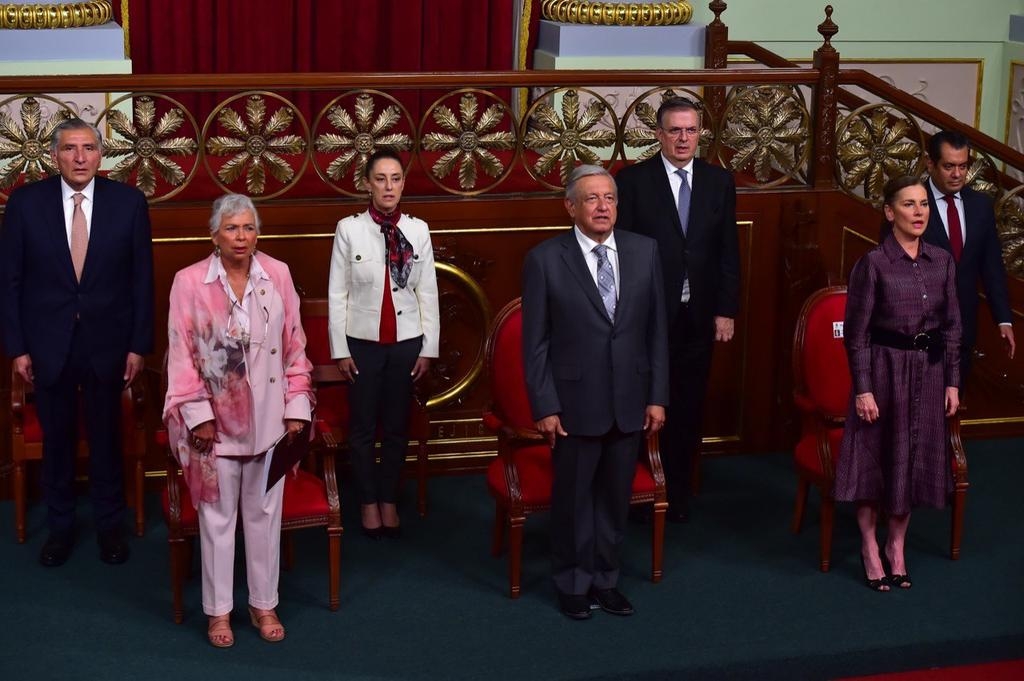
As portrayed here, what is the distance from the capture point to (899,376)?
5262 mm

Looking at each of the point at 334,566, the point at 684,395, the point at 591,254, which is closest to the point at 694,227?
the point at 684,395

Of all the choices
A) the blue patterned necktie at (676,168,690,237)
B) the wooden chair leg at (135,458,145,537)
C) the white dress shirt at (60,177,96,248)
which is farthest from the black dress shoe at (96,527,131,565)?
the blue patterned necktie at (676,168,690,237)

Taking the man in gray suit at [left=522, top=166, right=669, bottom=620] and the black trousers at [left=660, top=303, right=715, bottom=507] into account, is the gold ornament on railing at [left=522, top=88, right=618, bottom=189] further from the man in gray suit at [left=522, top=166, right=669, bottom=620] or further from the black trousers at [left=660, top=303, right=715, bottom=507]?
the man in gray suit at [left=522, top=166, right=669, bottom=620]

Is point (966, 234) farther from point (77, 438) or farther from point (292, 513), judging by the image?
point (77, 438)

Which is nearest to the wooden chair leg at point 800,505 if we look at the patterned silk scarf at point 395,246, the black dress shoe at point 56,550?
the patterned silk scarf at point 395,246

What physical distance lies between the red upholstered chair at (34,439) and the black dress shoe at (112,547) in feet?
0.71

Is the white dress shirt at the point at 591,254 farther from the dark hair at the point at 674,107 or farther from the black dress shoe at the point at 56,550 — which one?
the black dress shoe at the point at 56,550

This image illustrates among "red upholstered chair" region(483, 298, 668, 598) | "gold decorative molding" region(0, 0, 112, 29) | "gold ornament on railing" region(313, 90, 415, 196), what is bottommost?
"red upholstered chair" region(483, 298, 668, 598)

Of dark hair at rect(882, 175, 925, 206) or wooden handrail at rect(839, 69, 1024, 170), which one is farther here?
wooden handrail at rect(839, 69, 1024, 170)

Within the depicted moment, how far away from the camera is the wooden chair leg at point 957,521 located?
569cm

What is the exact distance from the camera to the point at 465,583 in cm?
547

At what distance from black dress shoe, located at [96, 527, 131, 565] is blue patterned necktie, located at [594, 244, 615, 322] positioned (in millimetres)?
2116

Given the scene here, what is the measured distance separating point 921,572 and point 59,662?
3.17 metres

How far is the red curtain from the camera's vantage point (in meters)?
7.80
